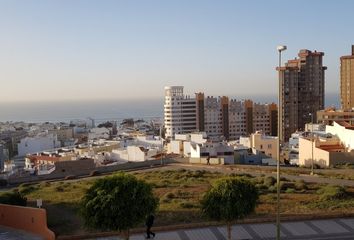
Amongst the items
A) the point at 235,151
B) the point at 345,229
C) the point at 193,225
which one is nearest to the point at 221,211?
the point at 193,225

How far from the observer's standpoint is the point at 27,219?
56.8 ft

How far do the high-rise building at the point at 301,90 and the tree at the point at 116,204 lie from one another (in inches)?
3567

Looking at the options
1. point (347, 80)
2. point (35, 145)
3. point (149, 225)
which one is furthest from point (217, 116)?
point (149, 225)

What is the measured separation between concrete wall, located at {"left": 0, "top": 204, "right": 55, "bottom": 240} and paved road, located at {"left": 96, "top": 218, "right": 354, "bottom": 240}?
7.91ft

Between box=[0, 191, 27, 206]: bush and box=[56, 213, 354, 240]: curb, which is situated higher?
box=[0, 191, 27, 206]: bush

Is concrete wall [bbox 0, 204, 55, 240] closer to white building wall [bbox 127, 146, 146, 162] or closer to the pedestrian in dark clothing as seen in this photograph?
the pedestrian in dark clothing

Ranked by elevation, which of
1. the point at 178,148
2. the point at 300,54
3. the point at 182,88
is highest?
the point at 300,54

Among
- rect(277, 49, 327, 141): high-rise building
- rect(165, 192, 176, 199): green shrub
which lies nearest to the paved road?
rect(165, 192, 176, 199): green shrub

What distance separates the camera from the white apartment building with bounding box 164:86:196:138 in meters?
105

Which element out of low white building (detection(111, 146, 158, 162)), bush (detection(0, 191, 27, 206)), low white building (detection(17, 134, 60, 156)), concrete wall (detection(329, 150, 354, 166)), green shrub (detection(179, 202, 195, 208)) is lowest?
low white building (detection(17, 134, 60, 156))

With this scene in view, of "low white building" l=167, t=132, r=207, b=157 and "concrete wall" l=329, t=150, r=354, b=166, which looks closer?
"concrete wall" l=329, t=150, r=354, b=166

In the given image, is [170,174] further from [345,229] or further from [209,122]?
[209,122]

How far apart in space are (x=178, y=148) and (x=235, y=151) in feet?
46.2

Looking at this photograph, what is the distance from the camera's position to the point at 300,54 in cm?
11175
